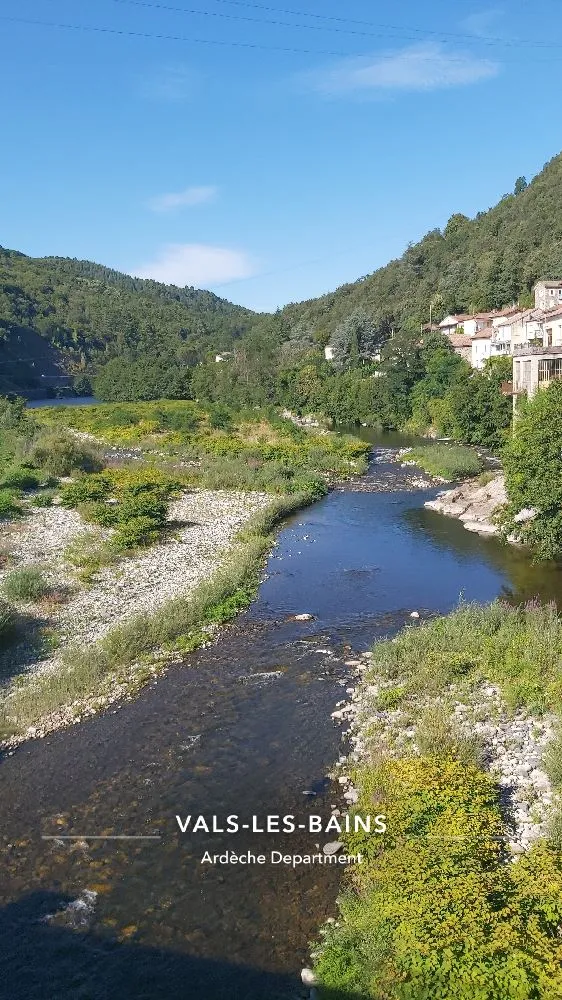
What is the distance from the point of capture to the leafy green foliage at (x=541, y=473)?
21312 mm

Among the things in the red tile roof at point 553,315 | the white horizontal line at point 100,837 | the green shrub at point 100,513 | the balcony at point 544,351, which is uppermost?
the red tile roof at point 553,315

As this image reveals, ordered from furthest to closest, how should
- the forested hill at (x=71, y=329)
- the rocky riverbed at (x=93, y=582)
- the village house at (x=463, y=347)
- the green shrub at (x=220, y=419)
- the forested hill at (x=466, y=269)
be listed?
the forested hill at (x=71, y=329), the forested hill at (x=466, y=269), the village house at (x=463, y=347), the green shrub at (x=220, y=419), the rocky riverbed at (x=93, y=582)

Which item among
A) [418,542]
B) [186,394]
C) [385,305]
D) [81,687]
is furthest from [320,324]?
[81,687]

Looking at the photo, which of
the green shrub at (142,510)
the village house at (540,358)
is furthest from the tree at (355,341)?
the green shrub at (142,510)

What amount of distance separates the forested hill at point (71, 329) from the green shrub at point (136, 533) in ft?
307

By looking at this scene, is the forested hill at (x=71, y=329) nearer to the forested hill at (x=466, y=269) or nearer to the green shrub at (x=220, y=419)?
the forested hill at (x=466, y=269)

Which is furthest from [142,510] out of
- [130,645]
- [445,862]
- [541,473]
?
[445,862]

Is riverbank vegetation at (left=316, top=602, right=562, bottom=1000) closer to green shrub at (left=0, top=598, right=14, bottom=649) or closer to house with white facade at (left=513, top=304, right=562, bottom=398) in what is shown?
green shrub at (left=0, top=598, right=14, bottom=649)

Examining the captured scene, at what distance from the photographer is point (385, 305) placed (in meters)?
102

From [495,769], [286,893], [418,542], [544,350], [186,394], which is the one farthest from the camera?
[186,394]

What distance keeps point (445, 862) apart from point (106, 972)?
466cm

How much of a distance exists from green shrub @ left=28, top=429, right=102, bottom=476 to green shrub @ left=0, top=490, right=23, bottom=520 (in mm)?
7788

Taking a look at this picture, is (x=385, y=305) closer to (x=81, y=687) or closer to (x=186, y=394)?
(x=186, y=394)

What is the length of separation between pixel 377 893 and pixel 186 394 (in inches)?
3295
